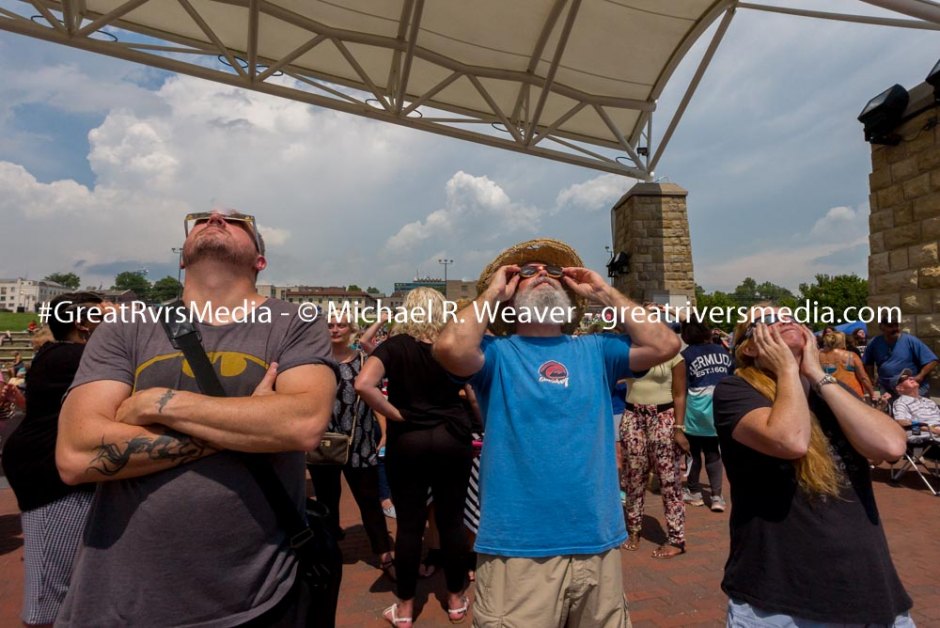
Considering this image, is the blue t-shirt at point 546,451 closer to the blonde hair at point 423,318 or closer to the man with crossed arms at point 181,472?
the man with crossed arms at point 181,472

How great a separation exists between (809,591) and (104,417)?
2.20 meters

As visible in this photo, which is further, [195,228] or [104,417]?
[195,228]

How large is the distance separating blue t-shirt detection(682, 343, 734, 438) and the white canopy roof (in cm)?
407

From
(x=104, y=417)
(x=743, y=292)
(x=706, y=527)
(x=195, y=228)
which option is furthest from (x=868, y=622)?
(x=743, y=292)

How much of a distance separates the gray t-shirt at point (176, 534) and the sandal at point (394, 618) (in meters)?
1.69

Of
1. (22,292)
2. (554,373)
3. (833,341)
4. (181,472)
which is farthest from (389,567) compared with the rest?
(22,292)

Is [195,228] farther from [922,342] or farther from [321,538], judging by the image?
[922,342]

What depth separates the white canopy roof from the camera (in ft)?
23.6

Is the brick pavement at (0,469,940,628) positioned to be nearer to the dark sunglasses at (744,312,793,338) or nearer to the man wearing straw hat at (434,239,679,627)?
the man wearing straw hat at (434,239,679,627)

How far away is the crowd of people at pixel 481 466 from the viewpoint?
4.68 feet

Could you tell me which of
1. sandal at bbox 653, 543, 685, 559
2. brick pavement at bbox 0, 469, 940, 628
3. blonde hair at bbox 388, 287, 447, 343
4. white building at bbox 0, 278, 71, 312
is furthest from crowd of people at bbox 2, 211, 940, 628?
white building at bbox 0, 278, 71, 312

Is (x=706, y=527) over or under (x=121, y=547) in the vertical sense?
under

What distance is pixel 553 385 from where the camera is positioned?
6.77 ft

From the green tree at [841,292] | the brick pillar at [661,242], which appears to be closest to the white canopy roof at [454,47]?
the brick pillar at [661,242]
